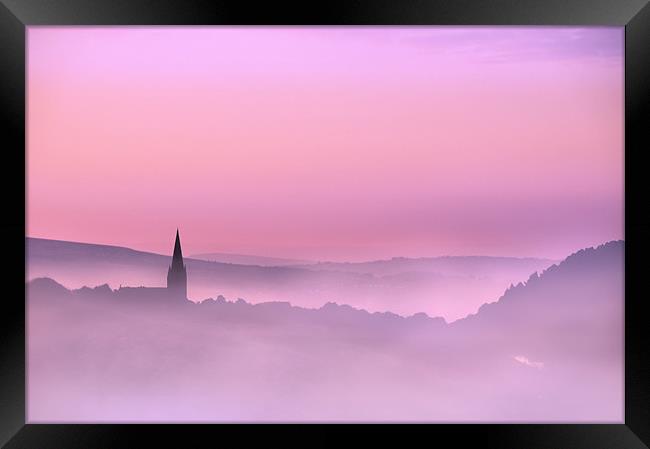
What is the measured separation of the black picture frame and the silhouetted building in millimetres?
643

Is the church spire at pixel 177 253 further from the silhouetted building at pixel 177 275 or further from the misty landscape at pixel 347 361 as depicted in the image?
the misty landscape at pixel 347 361

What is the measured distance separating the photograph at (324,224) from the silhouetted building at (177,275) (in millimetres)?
16

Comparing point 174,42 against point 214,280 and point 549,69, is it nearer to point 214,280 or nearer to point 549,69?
point 214,280

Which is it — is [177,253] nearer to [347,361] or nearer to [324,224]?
[324,224]

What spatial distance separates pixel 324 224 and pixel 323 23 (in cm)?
96

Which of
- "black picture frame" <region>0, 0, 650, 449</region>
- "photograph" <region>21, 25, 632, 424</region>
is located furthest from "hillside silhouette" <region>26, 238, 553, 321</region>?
"black picture frame" <region>0, 0, 650, 449</region>

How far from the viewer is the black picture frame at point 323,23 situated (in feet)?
8.28

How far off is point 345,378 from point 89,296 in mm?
1333

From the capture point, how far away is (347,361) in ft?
8.81

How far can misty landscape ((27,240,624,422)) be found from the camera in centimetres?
266

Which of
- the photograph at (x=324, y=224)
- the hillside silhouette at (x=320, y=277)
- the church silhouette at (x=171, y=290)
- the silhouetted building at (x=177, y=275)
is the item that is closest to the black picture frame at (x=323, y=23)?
the photograph at (x=324, y=224)

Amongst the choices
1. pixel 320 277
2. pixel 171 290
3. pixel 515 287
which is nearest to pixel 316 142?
pixel 320 277

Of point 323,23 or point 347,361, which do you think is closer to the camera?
point 323,23

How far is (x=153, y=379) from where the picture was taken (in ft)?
8.82
